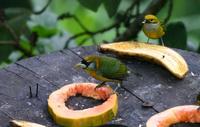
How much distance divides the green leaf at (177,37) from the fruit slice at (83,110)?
1.08 m

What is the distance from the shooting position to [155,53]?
9.96ft

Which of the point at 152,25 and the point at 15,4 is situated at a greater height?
the point at 152,25

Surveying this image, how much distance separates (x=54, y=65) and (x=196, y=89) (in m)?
0.68

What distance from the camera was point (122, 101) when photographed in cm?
275

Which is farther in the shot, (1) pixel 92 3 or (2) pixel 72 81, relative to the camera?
(1) pixel 92 3

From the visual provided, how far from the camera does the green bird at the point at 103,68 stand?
2674 millimetres

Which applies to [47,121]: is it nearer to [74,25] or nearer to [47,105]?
[47,105]

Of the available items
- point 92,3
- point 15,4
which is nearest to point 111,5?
point 92,3

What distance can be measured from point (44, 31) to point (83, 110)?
1607mm

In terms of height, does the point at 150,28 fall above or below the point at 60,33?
above

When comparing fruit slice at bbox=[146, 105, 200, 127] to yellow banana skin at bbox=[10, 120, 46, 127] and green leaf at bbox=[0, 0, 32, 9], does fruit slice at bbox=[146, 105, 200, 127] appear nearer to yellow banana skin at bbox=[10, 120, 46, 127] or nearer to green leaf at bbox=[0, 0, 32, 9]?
yellow banana skin at bbox=[10, 120, 46, 127]

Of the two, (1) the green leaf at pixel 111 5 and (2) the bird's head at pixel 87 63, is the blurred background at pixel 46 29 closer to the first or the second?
(1) the green leaf at pixel 111 5

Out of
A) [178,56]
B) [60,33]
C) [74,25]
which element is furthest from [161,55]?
[74,25]

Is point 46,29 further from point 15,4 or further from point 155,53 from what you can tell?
point 155,53
